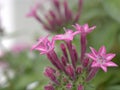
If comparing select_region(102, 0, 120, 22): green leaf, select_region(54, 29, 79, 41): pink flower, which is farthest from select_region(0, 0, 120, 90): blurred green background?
select_region(54, 29, 79, 41): pink flower

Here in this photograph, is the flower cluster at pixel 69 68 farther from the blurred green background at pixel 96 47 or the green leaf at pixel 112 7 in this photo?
the green leaf at pixel 112 7

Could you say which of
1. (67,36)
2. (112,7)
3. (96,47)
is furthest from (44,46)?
(112,7)

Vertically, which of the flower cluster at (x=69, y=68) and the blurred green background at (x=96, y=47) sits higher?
the blurred green background at (x=96, y=47)

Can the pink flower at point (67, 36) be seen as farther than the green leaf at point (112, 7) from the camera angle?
No

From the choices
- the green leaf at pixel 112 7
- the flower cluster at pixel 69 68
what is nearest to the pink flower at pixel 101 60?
the flower cluster at pixel 69 68

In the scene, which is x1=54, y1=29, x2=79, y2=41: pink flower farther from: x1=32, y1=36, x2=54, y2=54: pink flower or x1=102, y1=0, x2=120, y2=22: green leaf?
x1=102, y1=0, x2=120, y2=22: green leaf

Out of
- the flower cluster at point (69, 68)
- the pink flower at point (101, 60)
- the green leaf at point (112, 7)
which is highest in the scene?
the green leaf at point (112, 7)

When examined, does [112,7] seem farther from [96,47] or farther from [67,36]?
[67,36]

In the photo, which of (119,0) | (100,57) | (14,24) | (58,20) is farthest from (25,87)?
(14,24)
